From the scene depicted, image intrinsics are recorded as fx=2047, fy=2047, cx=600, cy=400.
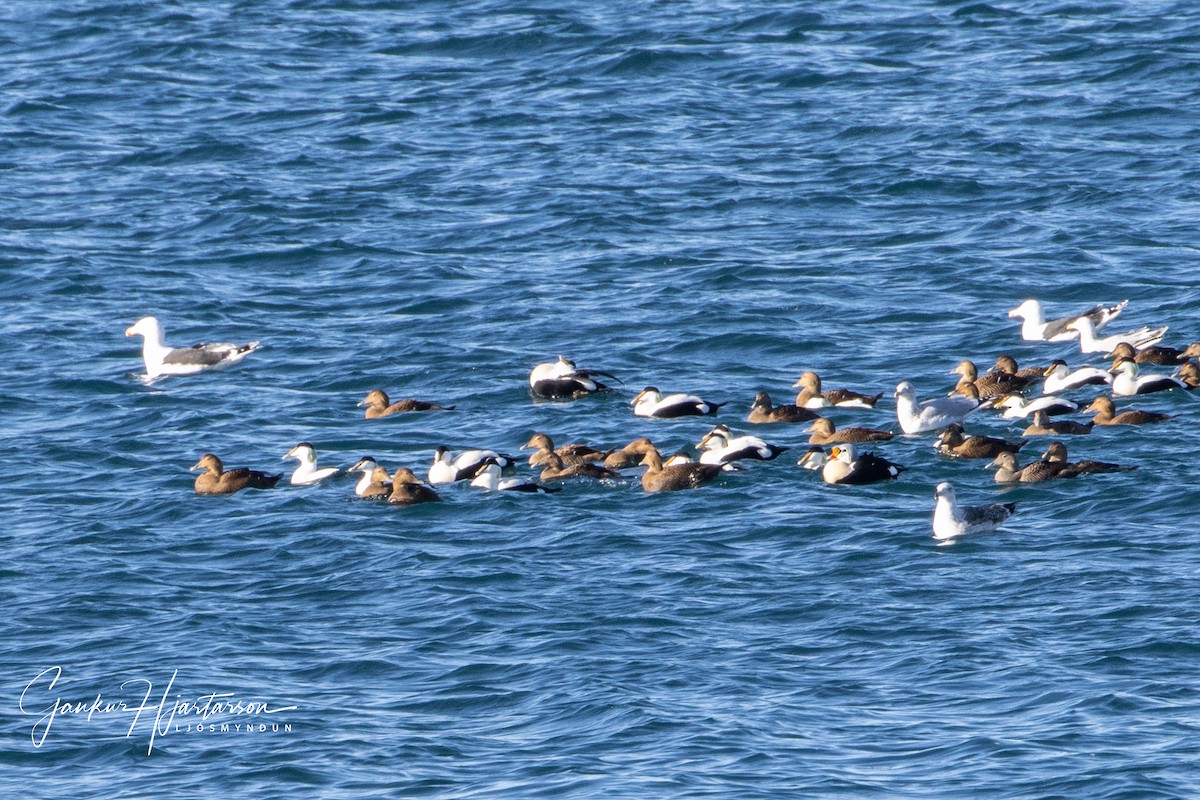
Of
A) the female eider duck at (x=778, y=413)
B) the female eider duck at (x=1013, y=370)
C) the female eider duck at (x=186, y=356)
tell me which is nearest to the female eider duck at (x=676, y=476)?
the female eider duck at (x=778, y=413)

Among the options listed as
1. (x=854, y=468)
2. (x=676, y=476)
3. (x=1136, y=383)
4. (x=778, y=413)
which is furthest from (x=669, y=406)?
(x=1136, y=383)

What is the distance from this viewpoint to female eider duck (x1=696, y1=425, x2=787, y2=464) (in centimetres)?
1873

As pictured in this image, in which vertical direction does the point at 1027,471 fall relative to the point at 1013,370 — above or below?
above

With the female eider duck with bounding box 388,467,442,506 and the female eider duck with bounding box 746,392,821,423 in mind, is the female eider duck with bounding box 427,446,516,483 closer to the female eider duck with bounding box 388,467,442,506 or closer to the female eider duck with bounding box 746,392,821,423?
the female eider duck with bounding box 388,467,442,506

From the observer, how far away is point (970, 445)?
61.5 feet

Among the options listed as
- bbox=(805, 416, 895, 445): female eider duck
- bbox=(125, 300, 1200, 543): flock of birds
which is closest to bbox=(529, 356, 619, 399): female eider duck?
bbox=(125, 300, 1200, 543): flock of birds

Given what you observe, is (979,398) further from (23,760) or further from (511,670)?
(23,760)

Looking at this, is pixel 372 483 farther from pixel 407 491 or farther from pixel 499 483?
pixel 499 483

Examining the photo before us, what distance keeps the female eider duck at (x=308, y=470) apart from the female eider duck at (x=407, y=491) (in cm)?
109

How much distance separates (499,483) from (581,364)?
4.59 m

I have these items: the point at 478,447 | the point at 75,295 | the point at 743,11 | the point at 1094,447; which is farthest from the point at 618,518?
the point at 743,11

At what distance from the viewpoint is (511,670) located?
567 inches

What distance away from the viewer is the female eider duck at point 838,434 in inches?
767

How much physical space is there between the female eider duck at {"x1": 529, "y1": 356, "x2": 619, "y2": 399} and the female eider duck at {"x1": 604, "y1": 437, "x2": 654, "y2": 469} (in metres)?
2.28
